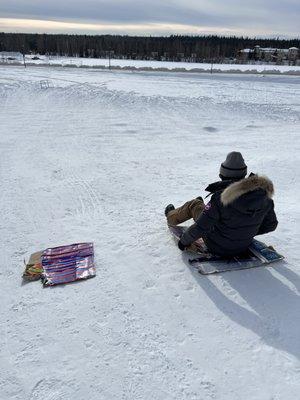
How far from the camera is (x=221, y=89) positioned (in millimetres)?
21172

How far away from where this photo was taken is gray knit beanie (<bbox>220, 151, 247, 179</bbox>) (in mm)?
3980

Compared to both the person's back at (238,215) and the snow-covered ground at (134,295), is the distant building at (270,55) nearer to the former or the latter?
the snow-covered ground at (134,295)

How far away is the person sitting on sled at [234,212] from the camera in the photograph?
369cm

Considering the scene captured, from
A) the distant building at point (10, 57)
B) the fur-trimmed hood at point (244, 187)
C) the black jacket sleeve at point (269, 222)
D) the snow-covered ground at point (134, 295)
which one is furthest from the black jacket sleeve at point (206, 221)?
the distant building at point (10, 57)

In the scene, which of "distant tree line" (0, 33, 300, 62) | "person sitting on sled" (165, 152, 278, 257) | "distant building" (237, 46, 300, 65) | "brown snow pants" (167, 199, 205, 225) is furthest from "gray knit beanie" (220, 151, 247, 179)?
"distant tree line" (0, 33, 300, 62)

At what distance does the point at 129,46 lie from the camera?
9431 centimetres

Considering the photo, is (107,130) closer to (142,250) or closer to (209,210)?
(142,250)

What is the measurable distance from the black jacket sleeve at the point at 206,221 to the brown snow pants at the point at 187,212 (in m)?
0.53

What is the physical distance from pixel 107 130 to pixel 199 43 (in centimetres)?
9728

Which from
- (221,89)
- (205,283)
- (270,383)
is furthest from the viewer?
(221,89)

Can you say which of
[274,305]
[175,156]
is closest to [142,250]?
[274,305]

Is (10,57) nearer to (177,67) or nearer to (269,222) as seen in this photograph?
(177,67)

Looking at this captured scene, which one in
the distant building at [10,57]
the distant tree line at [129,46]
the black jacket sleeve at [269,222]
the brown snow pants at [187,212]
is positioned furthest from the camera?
the distant tree line at [129,46]

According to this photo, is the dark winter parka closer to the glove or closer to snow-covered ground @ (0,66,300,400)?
the glove
